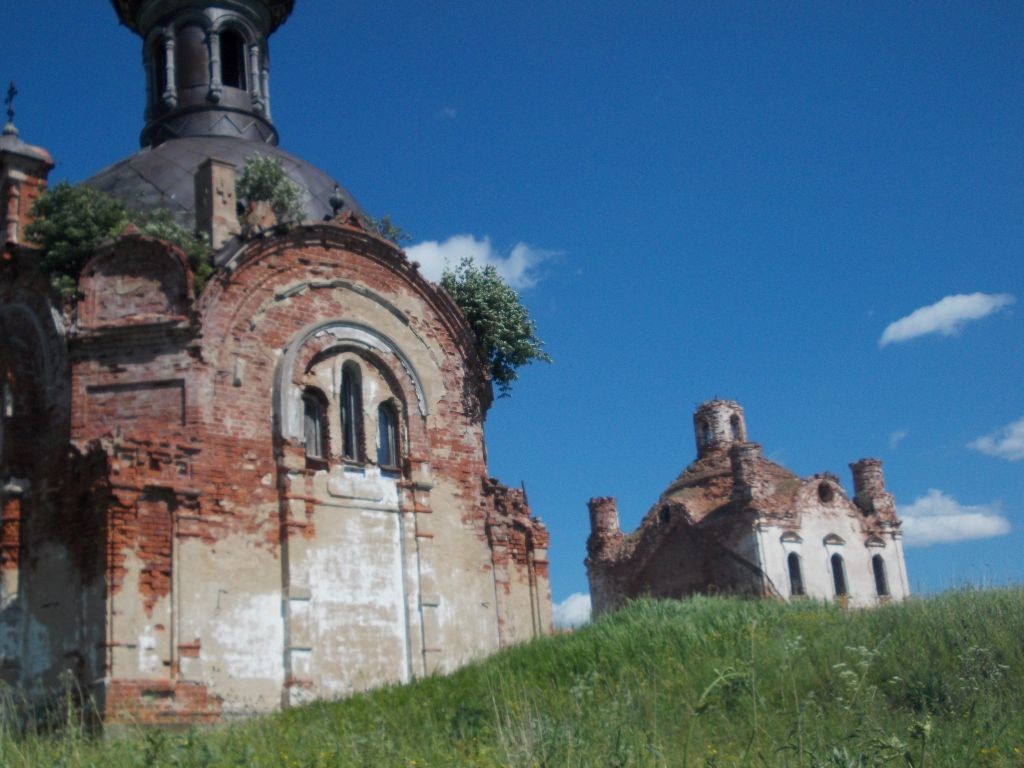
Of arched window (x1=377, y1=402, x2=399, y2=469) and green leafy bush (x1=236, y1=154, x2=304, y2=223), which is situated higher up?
green leafy bush (x1=236, y1=154, x2=304, y2=223)

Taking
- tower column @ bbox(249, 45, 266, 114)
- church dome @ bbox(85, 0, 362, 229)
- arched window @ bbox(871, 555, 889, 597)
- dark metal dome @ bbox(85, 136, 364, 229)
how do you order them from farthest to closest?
arched window @ bbox(871, 555, 889, 597) → tower column @ bbox(249, 45, 266, 114) → church dome @ bbox(85, 0, 362, 229) → dark metal dome @ bbox(85, 136, 364, 229)

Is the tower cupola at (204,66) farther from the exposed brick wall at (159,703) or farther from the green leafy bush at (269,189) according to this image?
the exposed brick wall at (159,703)

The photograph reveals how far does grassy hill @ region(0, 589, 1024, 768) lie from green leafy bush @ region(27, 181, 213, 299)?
19.0 ft

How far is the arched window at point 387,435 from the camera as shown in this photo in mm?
16234

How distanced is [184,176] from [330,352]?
12.5ft

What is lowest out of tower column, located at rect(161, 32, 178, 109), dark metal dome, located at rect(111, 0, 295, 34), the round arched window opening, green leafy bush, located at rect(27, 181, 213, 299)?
the round arched window opening

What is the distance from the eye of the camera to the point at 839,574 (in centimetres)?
2956

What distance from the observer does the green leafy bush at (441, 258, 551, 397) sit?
18.3 meters

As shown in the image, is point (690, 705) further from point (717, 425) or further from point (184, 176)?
point (717, 425)

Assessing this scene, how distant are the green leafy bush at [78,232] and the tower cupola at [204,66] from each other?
4413 millimetres

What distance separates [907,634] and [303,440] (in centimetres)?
752

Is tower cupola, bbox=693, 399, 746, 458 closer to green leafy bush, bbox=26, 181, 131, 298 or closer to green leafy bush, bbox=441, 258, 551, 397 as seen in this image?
green leafy bush, bbox=441, 258, 551, 397

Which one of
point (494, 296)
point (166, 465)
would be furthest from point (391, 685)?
point (494, 296)

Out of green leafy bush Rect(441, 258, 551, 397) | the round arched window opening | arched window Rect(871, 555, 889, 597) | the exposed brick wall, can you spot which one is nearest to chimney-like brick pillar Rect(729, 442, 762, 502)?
the round arched window opening
